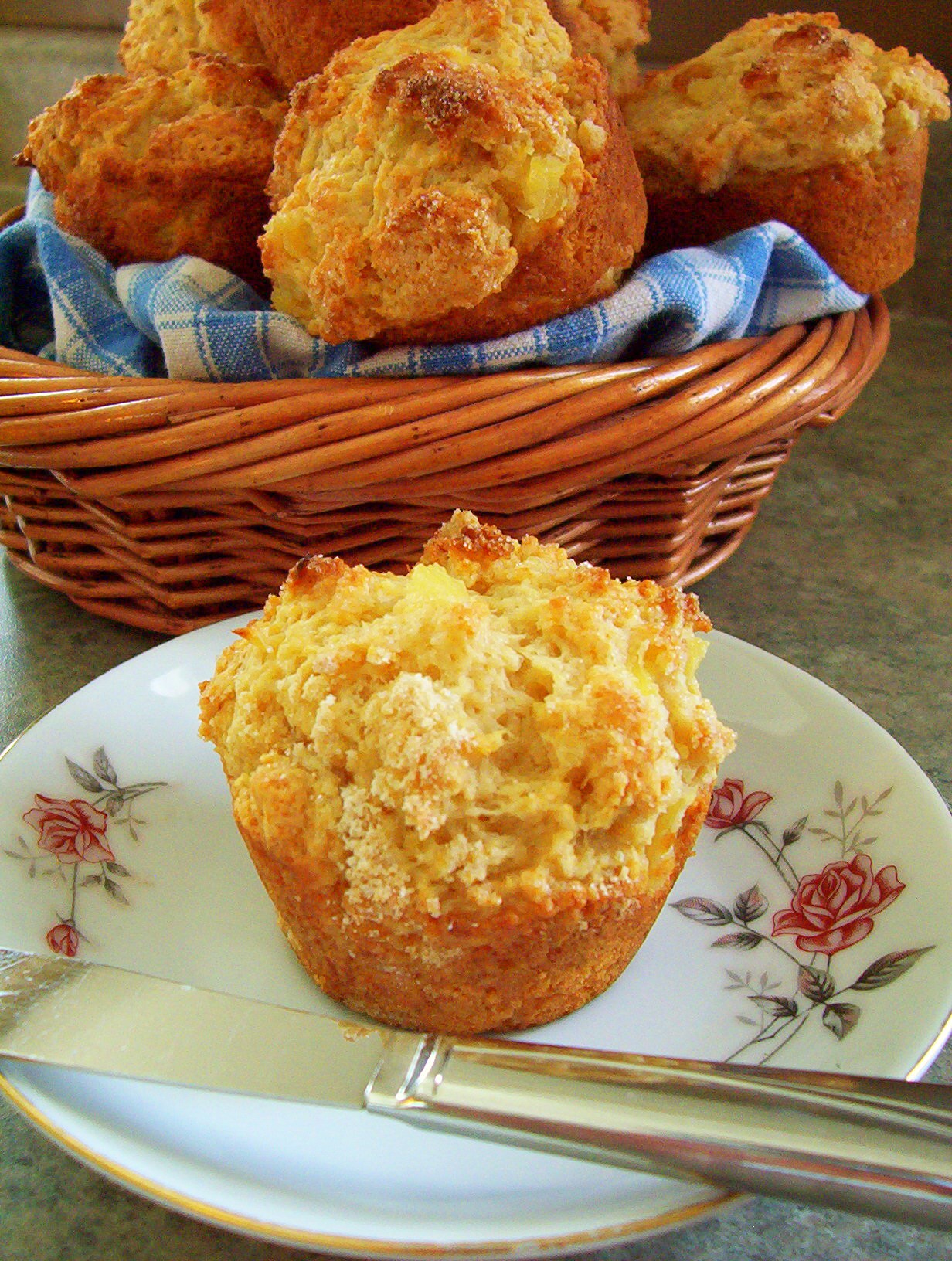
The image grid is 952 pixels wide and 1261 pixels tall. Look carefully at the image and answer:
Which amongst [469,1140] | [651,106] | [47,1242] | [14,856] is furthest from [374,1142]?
[651,106]

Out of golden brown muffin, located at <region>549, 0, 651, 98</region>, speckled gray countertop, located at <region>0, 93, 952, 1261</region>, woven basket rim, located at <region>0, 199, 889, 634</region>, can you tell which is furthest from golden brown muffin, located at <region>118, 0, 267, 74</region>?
speckled gray countertop, located at <region>0, 93, 952, 1261</region>

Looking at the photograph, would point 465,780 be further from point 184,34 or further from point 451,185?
point 184,34

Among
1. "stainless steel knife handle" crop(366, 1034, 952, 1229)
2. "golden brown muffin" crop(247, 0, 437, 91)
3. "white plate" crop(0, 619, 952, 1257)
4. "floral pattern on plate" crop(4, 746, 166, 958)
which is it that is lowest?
"floral pattern on plate" crop(4, 746, 166, 958)

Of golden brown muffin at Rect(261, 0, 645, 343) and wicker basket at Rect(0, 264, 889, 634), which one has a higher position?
golden brown muffin at Rect(261, 0, 645, 343)

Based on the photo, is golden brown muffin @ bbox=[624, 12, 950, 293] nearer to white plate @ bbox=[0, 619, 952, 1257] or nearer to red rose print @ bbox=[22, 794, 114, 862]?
white plate @ bbox=[0, 619, 952, 1257]

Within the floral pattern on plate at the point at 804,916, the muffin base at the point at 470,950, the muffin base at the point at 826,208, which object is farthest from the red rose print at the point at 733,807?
the muffin base at the point at 826,208

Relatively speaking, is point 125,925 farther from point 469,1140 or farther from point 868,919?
point 868,919

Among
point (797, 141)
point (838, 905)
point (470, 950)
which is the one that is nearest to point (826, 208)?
point (797, 141)

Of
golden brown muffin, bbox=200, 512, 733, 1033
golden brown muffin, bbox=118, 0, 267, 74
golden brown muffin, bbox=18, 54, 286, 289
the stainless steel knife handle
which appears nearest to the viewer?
the stainless steel knife handle
